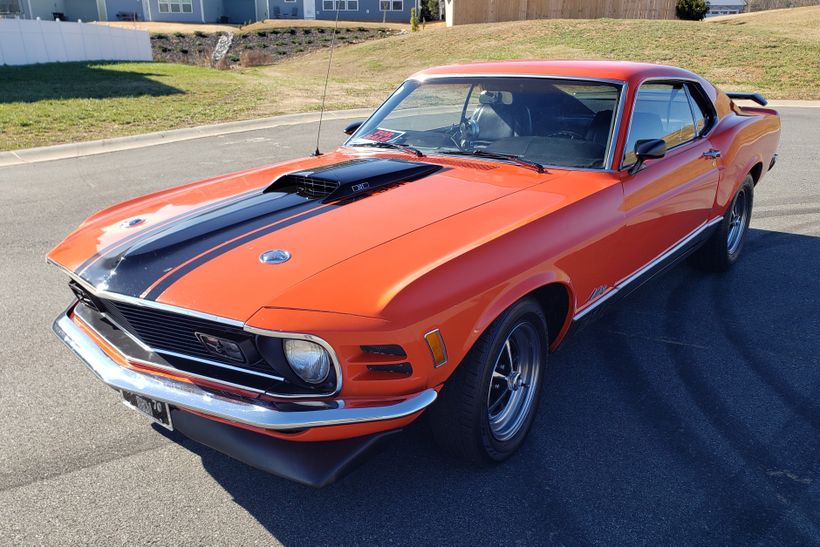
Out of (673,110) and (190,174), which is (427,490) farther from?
(190,174)

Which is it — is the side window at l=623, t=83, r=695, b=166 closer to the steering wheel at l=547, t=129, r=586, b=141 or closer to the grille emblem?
Answer: the steering wheel at l=547, t=129, r=586, b=141

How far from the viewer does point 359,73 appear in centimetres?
2528

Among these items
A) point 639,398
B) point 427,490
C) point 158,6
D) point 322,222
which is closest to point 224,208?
point 322,222

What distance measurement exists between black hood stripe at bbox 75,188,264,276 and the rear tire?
11.0 ft

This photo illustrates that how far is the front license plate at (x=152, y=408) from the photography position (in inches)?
99.1

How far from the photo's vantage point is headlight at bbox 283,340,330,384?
7.59ft

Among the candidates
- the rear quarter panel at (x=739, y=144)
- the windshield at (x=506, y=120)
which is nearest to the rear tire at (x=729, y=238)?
the rear quarter panel at (x=739, y=144)

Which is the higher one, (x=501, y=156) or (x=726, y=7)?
(x=726, y=7)

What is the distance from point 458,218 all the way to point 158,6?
2120 inches

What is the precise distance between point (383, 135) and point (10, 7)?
46.8m

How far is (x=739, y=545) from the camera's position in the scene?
8.14 ft

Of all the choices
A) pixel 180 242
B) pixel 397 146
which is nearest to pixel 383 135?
pixel 397 146

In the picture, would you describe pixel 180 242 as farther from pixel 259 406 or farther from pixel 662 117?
pixel 662 117

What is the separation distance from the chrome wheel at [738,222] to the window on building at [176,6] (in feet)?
171
